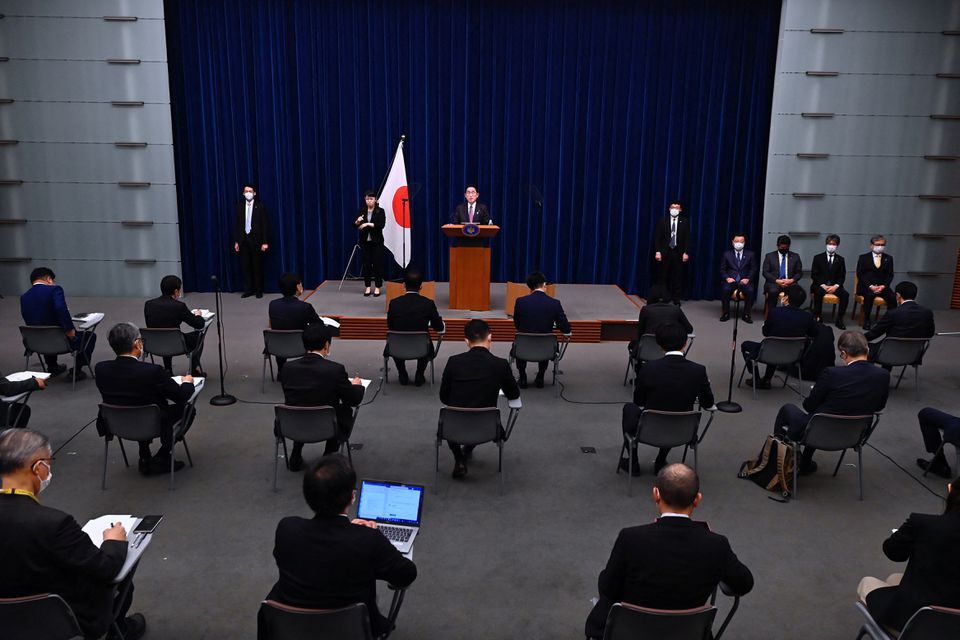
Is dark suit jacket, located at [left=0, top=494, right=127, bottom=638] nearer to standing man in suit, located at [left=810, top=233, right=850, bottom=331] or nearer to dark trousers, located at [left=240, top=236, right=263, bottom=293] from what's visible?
dark trousers, located at [left=240, top=236, right=263, bottom=293]

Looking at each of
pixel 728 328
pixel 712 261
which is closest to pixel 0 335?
pixel 728 328

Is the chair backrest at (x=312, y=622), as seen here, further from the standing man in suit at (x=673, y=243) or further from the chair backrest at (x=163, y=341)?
the standing man in suit at (x=673, y=243)

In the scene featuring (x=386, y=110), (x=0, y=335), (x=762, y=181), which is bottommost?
(x=0, y=335)

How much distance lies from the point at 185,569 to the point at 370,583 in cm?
184

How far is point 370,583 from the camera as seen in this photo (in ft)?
9.24

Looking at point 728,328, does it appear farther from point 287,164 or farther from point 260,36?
point 260,36

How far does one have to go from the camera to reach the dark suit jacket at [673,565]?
2.73 m

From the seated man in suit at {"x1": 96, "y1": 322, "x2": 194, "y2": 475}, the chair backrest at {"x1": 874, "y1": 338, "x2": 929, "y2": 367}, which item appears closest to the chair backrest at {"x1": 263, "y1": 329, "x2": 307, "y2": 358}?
the seated man in suit at {"x1": 96, "y1": 322, "x2": 194, "y2": 475}

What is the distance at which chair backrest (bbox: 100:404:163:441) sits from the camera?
4.80 metres

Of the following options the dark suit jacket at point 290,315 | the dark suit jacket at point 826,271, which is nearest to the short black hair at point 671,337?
the dark suit jacket at point 290,315

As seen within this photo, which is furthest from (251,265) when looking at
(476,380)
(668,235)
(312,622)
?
(312,622)

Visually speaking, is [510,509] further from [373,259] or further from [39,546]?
[373,259]

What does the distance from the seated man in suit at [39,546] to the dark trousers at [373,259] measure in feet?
25.7

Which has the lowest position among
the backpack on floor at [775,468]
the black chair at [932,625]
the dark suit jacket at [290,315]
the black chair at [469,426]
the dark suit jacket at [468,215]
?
the backpack on floor at [775,468]
